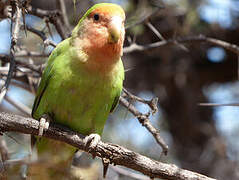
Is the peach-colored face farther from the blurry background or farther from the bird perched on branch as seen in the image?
the blurry background

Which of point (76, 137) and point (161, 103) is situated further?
point (161, 103)

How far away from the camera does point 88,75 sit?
9.73 feet

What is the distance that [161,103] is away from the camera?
584 centimetres

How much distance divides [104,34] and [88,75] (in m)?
0.38

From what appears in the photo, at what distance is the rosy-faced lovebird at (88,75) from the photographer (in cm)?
297

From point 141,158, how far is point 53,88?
104 cm

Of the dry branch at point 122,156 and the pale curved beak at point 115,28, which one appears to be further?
the pale curved beak at point 115,28

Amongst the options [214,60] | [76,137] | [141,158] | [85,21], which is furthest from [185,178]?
[214,60]

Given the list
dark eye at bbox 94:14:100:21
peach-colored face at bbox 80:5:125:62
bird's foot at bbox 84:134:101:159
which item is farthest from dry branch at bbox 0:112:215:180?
dark eye at bbox 94:14:100:21

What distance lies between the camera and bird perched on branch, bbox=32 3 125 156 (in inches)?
117

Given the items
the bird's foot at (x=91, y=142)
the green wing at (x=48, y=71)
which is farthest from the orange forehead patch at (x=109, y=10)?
the bird's foot at (x=91, y=142)

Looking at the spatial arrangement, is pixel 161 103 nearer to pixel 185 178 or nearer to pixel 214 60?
pixel 214 60

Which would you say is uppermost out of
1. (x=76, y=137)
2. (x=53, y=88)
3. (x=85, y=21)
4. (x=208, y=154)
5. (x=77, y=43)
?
(x=85, y=21)

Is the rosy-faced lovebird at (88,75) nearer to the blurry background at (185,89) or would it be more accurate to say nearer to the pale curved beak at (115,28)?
the pale curved beak at (115,28)
